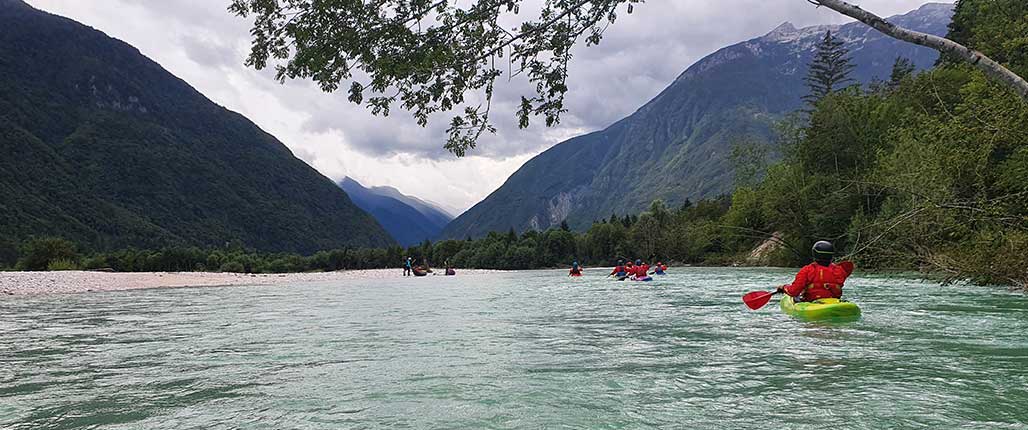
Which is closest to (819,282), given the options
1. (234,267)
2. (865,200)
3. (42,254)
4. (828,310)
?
(828,310)

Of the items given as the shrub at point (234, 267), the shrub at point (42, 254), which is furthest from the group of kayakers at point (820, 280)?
the shrub at point (234, 267)

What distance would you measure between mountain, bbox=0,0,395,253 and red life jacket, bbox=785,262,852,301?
101 metres

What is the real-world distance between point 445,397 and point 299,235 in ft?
561

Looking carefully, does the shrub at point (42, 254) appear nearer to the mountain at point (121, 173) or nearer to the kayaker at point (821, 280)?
the mountain at point (121, 173)

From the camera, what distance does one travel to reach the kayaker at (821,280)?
489 inches

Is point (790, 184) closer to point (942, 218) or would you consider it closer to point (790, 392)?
point (942, 218)

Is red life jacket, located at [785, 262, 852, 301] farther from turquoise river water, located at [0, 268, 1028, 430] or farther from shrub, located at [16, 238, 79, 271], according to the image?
shrub, located at [16, 238, 79, 271]

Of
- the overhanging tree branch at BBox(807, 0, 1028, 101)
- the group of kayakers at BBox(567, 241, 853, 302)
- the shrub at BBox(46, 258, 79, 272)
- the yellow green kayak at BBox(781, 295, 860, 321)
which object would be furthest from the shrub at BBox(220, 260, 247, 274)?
the overhanging tree branch at BBox(807, 0, 1028, 101)

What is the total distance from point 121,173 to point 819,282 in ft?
517

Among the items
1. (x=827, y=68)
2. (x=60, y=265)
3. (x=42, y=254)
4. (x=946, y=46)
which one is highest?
(x=827, y=68)

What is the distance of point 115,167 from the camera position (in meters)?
139

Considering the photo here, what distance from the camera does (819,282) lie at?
12500 millimetres

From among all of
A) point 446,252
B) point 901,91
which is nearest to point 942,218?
point 901,91

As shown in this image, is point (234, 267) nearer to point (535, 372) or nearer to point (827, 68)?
point (535, 372)
